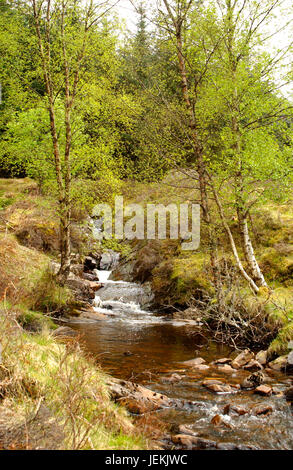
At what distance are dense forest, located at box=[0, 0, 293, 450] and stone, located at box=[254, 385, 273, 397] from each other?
0.10ft

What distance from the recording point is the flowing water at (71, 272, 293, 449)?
419 cm

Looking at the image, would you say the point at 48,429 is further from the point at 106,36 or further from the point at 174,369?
the point at 106,36

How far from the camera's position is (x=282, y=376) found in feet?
19.9

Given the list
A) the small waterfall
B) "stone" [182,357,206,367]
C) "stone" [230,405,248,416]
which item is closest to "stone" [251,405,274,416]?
"stone" [230,405,248,416]

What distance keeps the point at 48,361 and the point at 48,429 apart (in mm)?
1424

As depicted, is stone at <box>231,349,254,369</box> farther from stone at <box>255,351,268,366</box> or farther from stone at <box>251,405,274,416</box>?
stone at <box>251,405,274,416</box>

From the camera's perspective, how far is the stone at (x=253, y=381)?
5.59 meters

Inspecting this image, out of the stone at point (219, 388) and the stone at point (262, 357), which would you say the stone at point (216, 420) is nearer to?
the stone at point (219, 388)

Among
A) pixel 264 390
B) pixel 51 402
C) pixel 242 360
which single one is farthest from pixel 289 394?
pixel 51 402

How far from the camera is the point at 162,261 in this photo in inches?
575

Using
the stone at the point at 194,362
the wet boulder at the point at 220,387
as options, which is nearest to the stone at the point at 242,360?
the stone at the point at 194,362

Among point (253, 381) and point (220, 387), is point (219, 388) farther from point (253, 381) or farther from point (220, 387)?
point (253, 381)

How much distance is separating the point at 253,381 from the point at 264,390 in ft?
1.47
